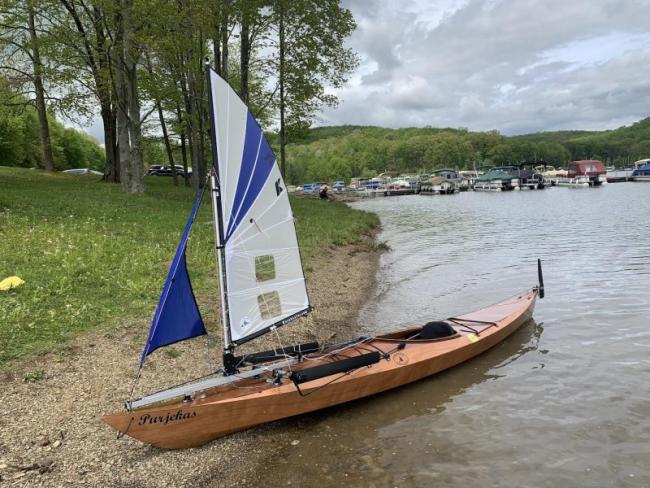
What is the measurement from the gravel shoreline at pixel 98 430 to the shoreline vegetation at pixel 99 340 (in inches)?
0.6

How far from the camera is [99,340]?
927 cm

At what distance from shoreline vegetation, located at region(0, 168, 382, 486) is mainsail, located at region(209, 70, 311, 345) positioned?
1.91 m

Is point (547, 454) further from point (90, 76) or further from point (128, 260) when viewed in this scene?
point (90, 76)

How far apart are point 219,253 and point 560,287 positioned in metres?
13.0

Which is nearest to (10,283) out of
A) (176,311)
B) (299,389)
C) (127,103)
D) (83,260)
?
(83,260)

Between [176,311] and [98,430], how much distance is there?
212 cm

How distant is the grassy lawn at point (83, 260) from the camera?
944 centimetres

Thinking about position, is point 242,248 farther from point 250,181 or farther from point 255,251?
point 250,181

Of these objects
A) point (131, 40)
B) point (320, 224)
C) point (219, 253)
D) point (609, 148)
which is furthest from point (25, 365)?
point (609, 148)

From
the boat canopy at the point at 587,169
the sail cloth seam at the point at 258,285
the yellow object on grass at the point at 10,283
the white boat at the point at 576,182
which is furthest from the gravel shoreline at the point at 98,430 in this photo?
the boat canopy at the point at 587,169

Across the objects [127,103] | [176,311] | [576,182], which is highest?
[127,103]

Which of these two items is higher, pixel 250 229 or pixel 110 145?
pixel 110 145

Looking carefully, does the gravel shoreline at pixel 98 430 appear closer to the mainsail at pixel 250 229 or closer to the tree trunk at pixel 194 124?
the mainsail at pixel 250 229

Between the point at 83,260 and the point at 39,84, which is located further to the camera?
the point at 39,84
